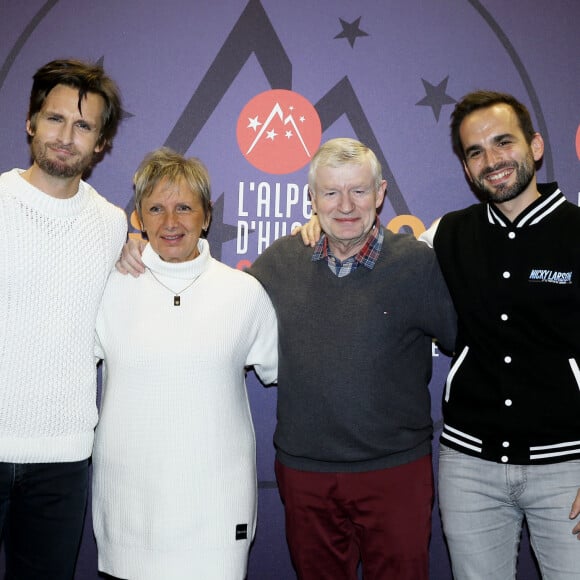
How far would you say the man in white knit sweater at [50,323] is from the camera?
179 cm

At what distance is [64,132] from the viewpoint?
1.90m

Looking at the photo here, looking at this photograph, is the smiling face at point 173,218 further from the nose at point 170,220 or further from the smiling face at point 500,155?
the smiling face at point 500,155

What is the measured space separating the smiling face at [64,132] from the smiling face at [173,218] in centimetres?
27

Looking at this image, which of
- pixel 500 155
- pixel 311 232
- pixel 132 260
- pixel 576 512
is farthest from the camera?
pixel 311 232

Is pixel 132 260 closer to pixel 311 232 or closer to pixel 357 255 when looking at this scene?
pixel 311 232

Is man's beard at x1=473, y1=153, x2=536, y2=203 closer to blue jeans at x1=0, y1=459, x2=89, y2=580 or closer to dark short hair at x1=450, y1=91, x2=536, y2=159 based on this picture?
dark short hair at x1=450, y1=91, x2=536, y2=159

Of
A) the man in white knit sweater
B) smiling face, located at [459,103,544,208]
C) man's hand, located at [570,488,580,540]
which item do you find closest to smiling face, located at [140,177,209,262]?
the man in white knit sweater

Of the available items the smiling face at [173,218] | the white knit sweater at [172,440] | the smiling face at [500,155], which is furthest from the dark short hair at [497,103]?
the white knit sweater at [172,440]

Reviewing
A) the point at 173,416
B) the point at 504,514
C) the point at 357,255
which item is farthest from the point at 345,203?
the point at 504,514

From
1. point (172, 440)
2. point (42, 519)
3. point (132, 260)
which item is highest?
point (132, 260)

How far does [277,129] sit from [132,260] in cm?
95

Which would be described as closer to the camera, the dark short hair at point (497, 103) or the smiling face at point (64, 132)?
the smiling face at point (64, 132)

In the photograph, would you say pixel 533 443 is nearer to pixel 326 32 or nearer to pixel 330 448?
pixel 330 448

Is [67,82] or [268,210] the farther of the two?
[268,210]
